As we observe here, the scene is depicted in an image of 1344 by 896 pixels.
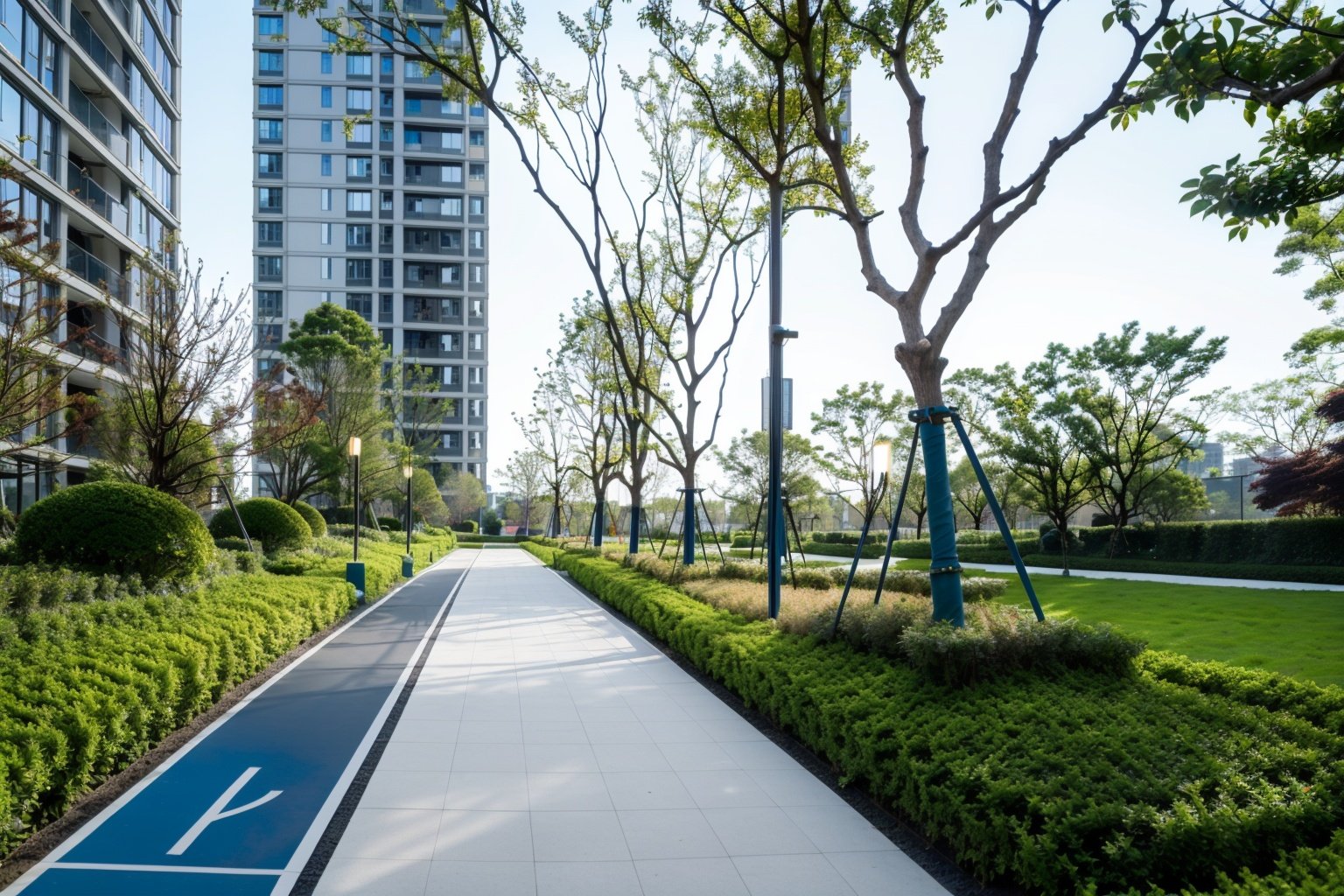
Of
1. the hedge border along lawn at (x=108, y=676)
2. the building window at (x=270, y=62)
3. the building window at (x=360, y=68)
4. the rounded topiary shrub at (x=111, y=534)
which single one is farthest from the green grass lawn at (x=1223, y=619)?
the building window at (x=270, y=62)

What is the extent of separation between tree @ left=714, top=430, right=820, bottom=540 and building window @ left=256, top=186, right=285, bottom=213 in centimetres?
3551

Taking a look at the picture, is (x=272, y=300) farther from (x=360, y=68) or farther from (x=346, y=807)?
(x=346, y=807)

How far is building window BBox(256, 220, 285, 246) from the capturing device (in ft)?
192

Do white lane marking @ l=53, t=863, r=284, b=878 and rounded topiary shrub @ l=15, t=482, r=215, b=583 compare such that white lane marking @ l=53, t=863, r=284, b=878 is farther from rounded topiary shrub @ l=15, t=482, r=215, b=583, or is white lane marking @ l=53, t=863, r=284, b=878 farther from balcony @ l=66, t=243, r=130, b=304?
balcony @ l=66, t=243, r=130, b=304

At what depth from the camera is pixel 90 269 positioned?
76.8 ft

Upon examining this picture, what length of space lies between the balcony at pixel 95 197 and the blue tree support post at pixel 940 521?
2437cm

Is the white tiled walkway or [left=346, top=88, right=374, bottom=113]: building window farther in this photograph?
[left=346, top=88, right=374, bottom=113]: building window

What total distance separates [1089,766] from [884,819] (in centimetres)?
138

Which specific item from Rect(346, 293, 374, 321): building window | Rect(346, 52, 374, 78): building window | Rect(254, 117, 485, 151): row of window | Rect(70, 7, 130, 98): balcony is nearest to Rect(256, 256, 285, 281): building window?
Rect(346, 293, 374, 321): building window

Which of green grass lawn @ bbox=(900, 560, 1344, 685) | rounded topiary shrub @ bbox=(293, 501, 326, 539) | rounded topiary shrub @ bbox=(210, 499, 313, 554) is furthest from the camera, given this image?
rounded topiary shrub @ bbox=(293, 501, 326, 539)

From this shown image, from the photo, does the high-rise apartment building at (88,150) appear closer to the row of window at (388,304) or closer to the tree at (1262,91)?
the tree at (1262,91)

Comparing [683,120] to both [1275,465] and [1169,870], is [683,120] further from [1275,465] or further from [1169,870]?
[1275,465]

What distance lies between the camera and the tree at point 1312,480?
65.4 feet

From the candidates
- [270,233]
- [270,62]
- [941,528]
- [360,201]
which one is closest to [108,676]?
[941,528]
